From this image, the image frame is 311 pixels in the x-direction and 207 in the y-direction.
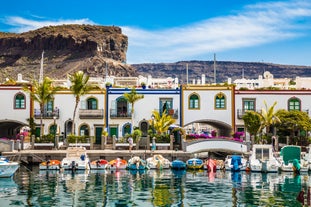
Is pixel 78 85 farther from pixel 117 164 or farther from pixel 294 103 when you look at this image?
pixel 294 103

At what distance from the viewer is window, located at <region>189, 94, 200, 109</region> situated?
185 ft

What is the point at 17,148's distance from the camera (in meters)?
48.5

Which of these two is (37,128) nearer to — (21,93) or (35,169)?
(21,93)

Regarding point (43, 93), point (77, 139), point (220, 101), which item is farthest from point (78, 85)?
point (220, 101)

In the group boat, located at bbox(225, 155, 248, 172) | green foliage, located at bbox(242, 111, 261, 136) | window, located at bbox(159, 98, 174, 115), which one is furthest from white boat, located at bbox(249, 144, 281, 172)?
window, located at bbox(159, 98, 174, 115)

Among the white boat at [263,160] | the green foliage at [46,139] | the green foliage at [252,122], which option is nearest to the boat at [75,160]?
the green foliage at [46,139]

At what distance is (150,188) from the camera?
32375 mm

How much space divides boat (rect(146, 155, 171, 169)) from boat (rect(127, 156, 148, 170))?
1.69 feet

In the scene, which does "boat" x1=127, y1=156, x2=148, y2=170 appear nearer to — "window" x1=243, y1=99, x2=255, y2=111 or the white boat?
the white boat

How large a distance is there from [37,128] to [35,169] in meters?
13.4

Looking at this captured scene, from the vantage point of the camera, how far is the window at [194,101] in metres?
56.5

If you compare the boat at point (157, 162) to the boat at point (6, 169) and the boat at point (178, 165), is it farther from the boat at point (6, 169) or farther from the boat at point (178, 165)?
the boat at point (6, 169)

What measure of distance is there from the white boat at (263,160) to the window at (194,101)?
1259 centimetres

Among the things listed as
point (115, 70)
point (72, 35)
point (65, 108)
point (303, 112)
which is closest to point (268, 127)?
point (303, 112)
